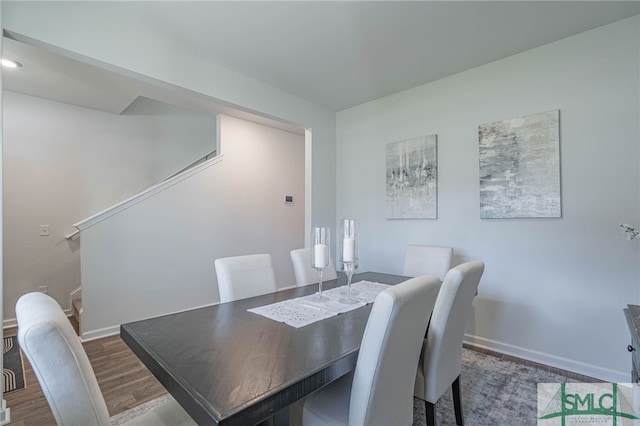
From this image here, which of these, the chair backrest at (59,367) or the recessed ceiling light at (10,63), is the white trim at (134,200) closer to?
the recessed ceiling light at (10,63)

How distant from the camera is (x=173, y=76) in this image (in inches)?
95.7

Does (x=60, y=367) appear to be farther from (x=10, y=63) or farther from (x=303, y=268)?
(x=10, y=63)

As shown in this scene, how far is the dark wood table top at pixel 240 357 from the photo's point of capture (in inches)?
31.4

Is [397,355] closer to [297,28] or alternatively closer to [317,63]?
[297,28]

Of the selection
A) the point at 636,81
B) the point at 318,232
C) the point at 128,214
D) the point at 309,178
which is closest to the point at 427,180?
the point at 309,178

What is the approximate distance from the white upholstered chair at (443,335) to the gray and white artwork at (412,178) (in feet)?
5.40

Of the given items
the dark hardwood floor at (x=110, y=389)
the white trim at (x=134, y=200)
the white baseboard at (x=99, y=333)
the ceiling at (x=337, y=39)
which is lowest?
the dark hardwood floor at (x=110, y=389)

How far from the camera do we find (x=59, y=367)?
73 centimetres

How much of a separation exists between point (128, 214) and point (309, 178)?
204cm

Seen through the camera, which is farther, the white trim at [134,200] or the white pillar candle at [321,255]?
the white trim at [134,200]

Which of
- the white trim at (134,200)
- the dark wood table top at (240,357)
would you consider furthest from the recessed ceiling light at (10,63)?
the dark wood table top at (240,357)

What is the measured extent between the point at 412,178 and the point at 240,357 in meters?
2.67

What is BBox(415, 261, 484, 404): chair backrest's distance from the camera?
4.49 ft

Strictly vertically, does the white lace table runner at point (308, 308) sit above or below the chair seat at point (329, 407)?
above
